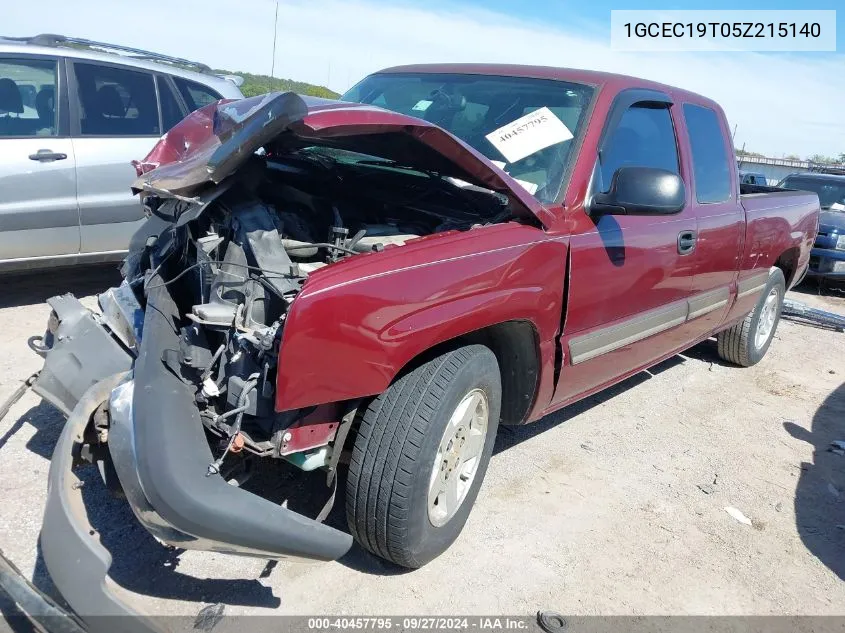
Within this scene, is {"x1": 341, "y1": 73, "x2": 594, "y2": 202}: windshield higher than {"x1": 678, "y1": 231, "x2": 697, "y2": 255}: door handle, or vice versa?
{"x1": 341, "y1": 73, "x2": 594, "y2": 202}: windshield

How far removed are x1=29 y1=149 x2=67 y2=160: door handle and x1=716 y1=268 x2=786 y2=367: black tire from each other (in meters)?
5.18

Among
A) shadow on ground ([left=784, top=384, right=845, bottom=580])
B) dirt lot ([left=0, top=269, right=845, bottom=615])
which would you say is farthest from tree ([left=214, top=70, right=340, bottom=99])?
shadow on ground ([left=784, top=384, right=845, bottom=580])

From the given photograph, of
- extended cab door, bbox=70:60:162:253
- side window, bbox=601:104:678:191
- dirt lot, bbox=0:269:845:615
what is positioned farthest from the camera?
extended cab door, bbox=70:60:162:253

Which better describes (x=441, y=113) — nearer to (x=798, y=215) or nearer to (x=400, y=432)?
(x=400, y=432)

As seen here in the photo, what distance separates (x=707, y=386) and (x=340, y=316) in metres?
3.96

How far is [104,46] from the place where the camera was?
5.62m

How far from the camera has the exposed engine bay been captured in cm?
229

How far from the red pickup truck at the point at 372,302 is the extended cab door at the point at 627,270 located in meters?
0.01

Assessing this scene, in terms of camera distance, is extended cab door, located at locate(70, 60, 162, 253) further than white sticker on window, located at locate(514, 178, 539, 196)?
Yes

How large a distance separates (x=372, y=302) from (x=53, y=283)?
15.4 ft

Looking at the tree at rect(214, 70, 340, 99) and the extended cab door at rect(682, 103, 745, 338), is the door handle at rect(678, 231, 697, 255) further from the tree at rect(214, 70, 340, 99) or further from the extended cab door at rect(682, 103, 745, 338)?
the tree at rect(214, 70, 340, 99)

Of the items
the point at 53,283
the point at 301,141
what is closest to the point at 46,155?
the point at 53,283

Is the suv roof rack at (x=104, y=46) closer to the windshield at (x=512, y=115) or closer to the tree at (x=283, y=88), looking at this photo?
the tree at (x=283, y=88)

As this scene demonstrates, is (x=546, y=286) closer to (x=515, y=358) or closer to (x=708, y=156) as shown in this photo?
(x=515, y=358)
